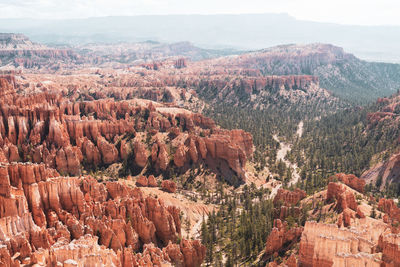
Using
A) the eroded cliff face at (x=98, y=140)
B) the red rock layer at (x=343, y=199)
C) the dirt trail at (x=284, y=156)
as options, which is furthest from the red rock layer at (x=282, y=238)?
the eroded cliff face at (x=98, y=140)


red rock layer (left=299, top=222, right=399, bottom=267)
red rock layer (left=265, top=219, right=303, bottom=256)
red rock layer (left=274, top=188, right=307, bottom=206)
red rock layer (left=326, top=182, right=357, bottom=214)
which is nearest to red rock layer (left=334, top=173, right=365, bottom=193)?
red rock layer (left=274, top=188, right=307, bottom=206)

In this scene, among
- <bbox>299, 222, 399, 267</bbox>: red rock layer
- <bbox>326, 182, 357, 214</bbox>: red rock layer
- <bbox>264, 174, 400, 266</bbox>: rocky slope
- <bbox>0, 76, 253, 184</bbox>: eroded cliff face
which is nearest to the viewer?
<bbox>299, 222, 399, 267</bbox>: red rock layer

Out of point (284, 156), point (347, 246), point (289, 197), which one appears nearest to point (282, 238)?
point (347, 246)

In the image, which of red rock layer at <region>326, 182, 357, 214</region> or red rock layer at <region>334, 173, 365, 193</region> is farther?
red rock layer at <region>334, 173, 365, 193</region>

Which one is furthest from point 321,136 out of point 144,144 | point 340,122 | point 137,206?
point 137,206

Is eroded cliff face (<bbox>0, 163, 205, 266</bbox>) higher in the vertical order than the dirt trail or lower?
higher

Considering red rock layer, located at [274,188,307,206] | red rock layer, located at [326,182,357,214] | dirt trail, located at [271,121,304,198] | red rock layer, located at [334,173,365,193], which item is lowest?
dirt trail, located at [271,121,304,198]

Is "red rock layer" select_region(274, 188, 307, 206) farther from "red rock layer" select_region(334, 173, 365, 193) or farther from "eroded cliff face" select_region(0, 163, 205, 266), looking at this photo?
"eroded cliff face" select_region(0, 163, 205, 266)

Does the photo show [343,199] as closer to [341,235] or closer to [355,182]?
[341,235]
